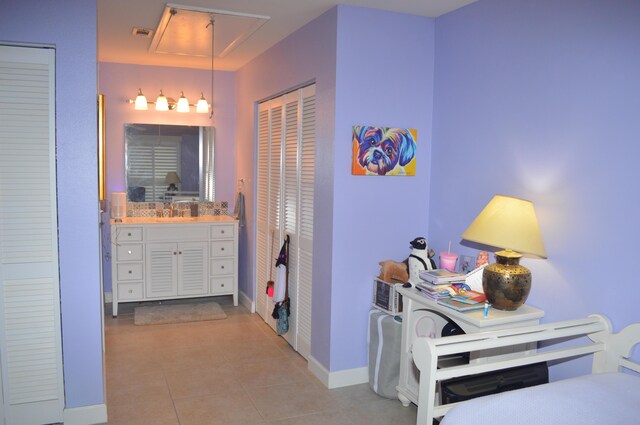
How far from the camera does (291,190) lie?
4.16 metres

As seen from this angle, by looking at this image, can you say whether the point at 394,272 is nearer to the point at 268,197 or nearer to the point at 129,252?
the point at 268,197

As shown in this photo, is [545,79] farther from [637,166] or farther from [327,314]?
[327,314]

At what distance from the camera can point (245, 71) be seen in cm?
529

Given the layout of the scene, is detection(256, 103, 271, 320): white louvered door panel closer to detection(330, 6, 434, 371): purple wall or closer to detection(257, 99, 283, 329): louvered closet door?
detection(257, 99, 283, 329): louvered closet door

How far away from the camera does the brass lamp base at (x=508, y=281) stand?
2539 mm

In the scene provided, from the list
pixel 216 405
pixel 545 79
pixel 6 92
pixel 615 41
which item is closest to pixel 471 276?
pixel 545 79

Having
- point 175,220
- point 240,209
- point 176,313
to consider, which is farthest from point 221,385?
point 240,209

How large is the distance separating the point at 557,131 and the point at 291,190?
2106 millimetres

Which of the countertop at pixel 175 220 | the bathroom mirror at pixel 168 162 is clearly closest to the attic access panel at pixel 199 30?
the bathroom mirror at pixel 168 162

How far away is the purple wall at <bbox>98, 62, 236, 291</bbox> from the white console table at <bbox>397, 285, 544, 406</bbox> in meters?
3.24

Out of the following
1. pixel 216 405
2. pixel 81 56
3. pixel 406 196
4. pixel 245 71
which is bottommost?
pixel 216 405

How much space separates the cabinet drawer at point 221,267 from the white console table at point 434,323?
2561mm

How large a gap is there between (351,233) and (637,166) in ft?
5.60

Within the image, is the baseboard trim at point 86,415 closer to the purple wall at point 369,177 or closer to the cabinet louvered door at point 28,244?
the cabinet louvered door at point 28,244
